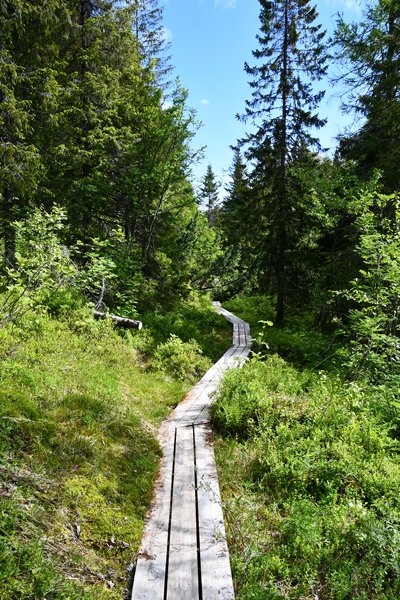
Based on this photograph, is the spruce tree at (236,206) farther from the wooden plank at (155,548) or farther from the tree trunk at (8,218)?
the wooden plank at (155,548)

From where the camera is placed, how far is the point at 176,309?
14969 millimetres

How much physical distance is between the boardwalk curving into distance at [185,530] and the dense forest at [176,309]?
205mm

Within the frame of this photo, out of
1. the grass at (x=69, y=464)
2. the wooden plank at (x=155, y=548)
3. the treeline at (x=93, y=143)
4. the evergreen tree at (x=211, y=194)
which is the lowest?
the wooden plank at (x=155, y=548)

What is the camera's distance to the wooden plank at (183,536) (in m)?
2.92

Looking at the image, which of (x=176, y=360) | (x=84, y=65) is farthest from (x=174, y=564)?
(x=84, y=65)

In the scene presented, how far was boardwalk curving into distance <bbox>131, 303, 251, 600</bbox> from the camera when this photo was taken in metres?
2.93

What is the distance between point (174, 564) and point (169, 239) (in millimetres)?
14490

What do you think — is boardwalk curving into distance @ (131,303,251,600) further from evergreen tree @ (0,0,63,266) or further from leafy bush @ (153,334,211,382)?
evergreen tree @ (0,0,63,266)

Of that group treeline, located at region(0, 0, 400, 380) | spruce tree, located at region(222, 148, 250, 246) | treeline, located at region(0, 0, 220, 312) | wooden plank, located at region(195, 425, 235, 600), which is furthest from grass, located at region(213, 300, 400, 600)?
spruce tree, located at region(222, 148, 250, 246)

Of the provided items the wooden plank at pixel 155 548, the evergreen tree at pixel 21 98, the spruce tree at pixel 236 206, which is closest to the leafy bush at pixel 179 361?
the wooden plank at pixel 155 548

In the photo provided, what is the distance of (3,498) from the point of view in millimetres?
3080

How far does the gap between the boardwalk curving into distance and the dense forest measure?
20cm

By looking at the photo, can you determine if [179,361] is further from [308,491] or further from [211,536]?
[211,536]

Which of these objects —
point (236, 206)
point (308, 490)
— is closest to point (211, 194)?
point (236, 206)
